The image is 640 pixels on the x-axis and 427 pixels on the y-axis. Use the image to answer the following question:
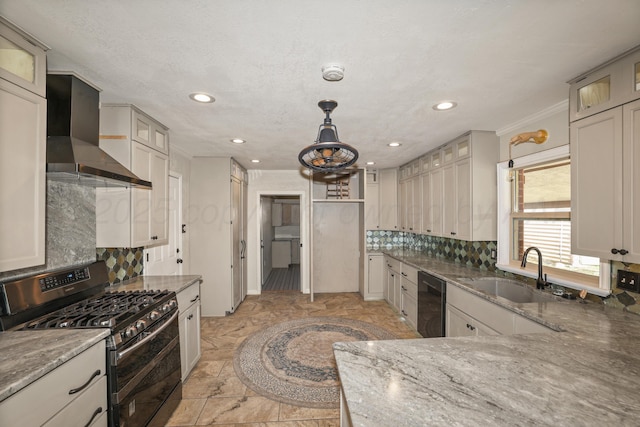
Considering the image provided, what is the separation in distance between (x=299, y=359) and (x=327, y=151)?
7.59 feet

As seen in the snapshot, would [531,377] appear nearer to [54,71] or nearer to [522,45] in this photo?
[522,45]

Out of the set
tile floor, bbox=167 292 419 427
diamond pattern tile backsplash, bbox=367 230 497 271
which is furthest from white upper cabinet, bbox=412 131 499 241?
tile floor, bbox=167 292 419 427

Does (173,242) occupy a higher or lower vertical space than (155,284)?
higher

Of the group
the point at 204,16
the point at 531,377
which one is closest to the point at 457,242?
the point at 531,377

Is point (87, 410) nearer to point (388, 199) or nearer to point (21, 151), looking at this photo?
point (21, 151)

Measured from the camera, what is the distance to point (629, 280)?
1.81 m

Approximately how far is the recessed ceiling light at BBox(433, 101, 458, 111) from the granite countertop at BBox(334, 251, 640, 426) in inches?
68.2

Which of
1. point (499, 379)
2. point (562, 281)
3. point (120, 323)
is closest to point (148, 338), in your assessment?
point (120, 323)

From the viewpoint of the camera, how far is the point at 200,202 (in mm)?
4184

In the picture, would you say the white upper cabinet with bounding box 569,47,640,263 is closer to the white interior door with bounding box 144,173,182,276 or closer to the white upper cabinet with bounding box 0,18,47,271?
the white upper cabinet with bounding box 0,18,47,271

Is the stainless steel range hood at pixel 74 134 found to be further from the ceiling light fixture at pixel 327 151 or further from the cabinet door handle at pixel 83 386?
the ceiling light fixture at pixel 327 151

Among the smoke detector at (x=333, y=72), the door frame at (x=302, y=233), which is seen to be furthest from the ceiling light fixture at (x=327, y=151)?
the door frame at (x=302, y=233)

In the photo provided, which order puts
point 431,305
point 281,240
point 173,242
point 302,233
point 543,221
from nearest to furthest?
point 543,221 < point 431,305 < point 173,242 < point 302,233 < point 281,240

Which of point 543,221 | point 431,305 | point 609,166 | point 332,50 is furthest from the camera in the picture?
point 431,305
